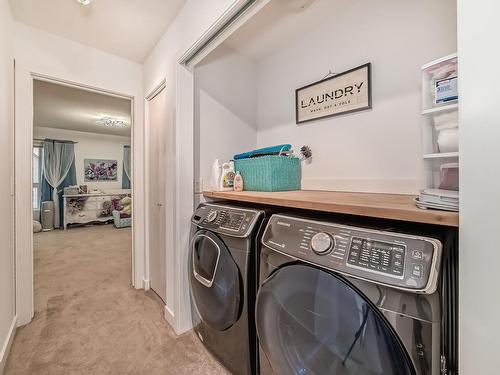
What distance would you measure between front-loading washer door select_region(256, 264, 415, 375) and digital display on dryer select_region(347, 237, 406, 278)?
86 millimetres

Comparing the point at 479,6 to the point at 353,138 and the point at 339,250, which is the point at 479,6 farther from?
the point at 353,138

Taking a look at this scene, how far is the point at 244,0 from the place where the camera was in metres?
1.06

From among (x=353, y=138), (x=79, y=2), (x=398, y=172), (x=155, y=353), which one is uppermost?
(x=79, y=2)

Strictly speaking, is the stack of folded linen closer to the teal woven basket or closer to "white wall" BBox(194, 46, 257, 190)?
the teal woven basket

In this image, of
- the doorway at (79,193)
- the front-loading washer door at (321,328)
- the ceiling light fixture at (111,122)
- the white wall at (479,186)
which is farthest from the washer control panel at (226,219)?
the ceiling light fixture at (111,122)

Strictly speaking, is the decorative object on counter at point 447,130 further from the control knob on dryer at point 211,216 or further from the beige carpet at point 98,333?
the beige carpet at point 98,333

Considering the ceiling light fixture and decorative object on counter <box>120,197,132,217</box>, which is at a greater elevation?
the ceiling light fixture

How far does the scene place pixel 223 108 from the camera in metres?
1.88

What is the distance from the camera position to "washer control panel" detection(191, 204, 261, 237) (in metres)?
1.14

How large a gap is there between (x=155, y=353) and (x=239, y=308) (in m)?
0.80

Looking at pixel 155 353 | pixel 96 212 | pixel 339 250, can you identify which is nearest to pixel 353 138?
pixel 339 250

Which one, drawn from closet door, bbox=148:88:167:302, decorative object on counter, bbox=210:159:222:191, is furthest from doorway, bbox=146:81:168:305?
decorative object on counter, bbox=210:159:222:191

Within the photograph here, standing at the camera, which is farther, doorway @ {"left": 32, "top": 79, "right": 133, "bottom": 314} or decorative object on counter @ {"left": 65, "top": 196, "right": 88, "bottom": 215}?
decorative object on counter @ {"left": 65, "top": 196, "right": 88, "bottom": 215}

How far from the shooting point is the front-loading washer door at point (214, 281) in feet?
3.80
